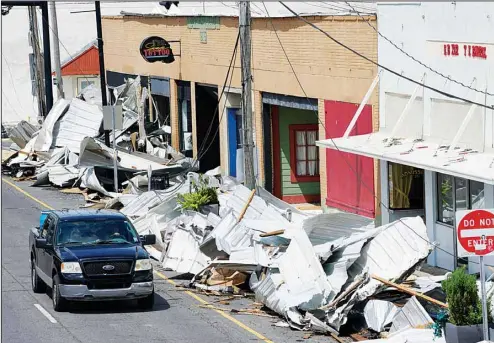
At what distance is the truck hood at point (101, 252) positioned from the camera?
20.5 meters

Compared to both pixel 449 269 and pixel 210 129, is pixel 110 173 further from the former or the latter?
pixel 449 269

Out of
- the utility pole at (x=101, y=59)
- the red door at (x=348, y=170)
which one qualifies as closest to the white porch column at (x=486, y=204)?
the red door at (x=348, y=170)

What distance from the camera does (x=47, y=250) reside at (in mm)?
21453

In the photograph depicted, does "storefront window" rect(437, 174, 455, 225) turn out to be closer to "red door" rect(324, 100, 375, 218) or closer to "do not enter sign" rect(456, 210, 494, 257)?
"red door" rect(324, 100, 375, 218)

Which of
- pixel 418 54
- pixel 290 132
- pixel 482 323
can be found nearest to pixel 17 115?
pixel 290 132

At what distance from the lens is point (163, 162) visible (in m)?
42.7

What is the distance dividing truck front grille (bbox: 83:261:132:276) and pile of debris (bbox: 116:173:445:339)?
2.57 metres

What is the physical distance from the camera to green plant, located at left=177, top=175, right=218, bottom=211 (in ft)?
92.9

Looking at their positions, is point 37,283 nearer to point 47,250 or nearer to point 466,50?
point 47,250

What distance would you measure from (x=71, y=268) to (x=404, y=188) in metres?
9.50

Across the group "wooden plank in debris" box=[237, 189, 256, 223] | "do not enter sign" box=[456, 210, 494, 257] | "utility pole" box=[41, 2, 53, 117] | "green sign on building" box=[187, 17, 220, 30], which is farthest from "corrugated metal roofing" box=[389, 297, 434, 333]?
"utility pole" box=[41, 2, 53, 117]

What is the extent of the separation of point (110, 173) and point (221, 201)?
11.5 m

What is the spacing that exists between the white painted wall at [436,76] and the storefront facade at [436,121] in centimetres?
2

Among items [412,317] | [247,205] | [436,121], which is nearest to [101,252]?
[247,205]
